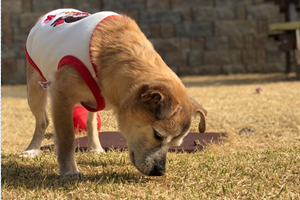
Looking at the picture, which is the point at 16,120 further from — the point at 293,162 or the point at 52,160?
the point at 293,162

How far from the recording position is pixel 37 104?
4.21 m

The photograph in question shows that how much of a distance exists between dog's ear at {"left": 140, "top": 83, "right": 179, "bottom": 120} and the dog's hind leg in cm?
157

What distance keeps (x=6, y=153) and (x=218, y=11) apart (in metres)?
7.82

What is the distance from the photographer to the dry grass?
279cm

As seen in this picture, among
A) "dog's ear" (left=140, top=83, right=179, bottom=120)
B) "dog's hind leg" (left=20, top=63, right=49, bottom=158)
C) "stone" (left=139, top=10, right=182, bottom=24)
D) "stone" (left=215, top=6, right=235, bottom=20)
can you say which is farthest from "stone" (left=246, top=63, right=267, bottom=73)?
"dog's ear" (left=140, top=83, right=179, bottom=120)

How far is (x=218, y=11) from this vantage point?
11.1 m

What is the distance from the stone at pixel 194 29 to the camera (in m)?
11.1

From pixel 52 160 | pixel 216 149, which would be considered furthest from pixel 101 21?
pixel 216 149

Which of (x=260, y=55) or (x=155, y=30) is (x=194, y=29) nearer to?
(x=155, y=30)

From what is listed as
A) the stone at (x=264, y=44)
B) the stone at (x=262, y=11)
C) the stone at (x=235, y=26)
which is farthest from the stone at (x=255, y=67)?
the stone at (x=262, y=11)

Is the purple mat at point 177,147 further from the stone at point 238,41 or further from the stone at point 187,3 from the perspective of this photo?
the stone at point 187,3

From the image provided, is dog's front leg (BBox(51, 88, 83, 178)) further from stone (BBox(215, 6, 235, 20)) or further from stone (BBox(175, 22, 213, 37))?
stone (BBox(215, 6, 235, 20))

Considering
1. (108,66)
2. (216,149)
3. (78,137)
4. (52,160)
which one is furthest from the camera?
(78,137)

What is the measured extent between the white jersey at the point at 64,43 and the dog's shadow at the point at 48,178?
59 centimetres
